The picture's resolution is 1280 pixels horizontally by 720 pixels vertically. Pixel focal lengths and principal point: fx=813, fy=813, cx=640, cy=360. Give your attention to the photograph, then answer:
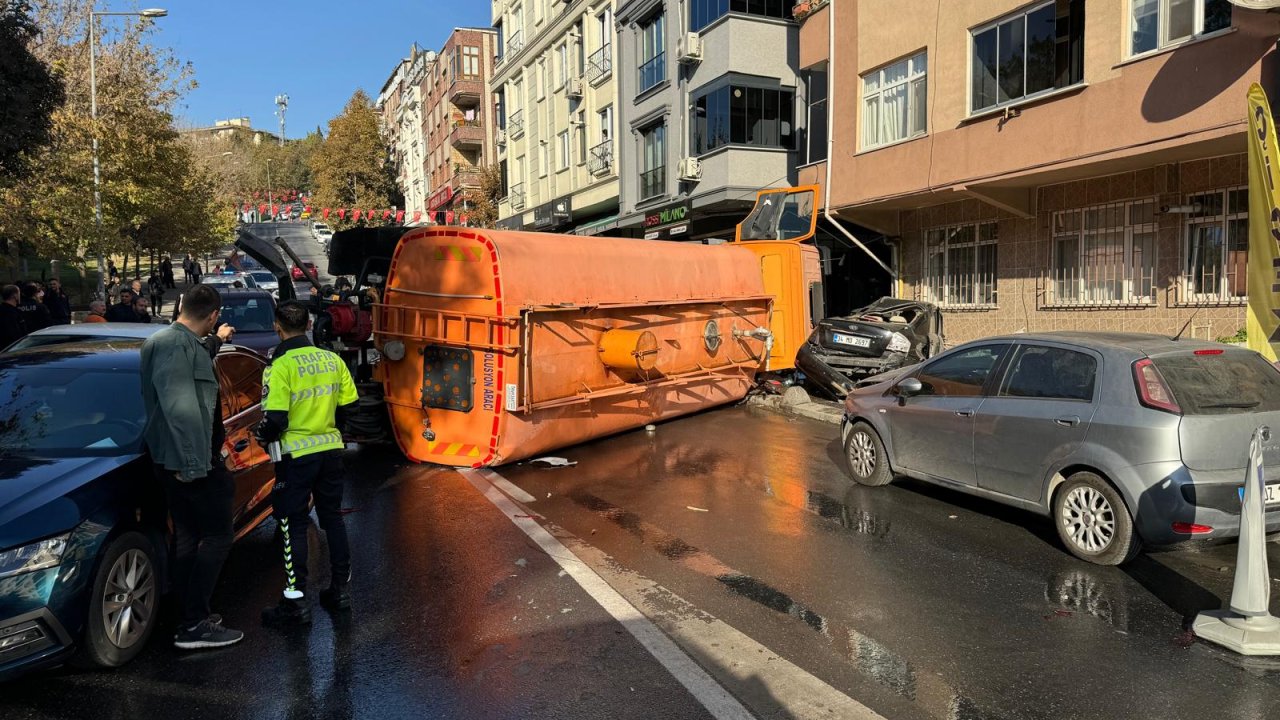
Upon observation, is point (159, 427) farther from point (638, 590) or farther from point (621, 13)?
point (621, 13)

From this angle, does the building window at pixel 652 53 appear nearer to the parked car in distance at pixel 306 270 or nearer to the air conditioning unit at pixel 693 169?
the air conditioning unit at pixel 693 169

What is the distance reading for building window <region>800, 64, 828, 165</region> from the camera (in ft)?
62.3

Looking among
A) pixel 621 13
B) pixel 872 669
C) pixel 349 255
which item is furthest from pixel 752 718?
pixel 621 13

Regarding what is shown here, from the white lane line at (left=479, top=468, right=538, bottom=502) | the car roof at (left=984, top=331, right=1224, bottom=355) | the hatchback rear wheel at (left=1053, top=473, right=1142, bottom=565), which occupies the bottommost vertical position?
the white lane line at (left=479, top=468, right=538, bottom=502)

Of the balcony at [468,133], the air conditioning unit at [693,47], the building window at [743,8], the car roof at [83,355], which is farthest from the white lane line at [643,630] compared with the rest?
the balcony at [468,133]

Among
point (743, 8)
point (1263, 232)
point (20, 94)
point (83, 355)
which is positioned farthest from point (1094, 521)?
point (743, 8)

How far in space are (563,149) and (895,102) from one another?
69.3 feet

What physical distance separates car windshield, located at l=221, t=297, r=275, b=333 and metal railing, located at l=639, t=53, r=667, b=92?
15.0 meters

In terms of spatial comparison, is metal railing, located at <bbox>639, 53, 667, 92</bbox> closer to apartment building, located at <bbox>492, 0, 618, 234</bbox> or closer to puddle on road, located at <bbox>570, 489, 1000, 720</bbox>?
apartment building, located at <bbox>492, 0, 618, 234</bbox>

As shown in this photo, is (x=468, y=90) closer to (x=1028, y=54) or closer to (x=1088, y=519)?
(x=1028, y=54)

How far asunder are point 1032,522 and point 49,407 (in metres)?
6.92

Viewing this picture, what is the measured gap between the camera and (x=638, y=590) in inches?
197

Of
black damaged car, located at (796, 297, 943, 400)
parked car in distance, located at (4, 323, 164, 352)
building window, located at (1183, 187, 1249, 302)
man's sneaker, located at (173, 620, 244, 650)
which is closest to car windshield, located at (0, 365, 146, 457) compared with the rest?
parked car in distance, located at (4, 323, 164, 352)

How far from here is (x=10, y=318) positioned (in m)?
9.87
